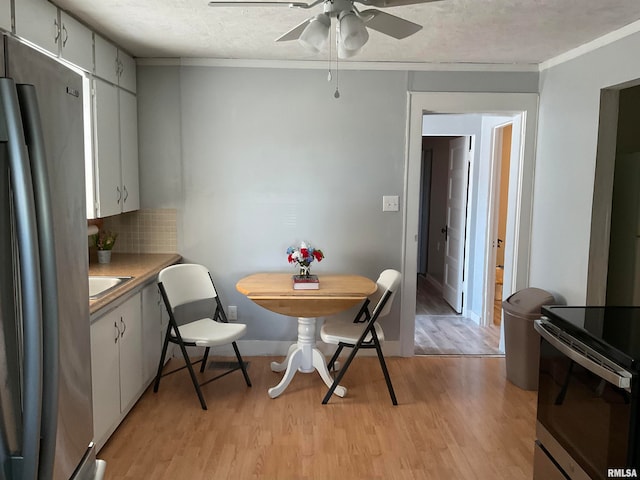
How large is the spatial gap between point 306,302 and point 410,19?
5.55ft

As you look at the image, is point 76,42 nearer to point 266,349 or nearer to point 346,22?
point 346,22

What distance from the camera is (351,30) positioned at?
6.19 ft

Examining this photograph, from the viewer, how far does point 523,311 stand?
328cm

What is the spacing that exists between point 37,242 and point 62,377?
0.35m

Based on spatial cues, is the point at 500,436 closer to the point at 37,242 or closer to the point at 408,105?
the point at 408,105

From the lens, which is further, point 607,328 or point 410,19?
point 410,19

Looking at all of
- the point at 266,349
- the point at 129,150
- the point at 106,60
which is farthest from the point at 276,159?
the point at 266,349

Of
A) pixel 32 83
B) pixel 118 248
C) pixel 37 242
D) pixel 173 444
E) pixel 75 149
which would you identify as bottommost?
pixel 173 444

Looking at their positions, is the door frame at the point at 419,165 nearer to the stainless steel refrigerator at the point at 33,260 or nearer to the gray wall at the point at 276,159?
the gray wall at the point at 276,159

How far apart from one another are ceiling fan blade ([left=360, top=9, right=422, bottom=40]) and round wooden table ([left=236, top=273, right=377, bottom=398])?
5.21ft

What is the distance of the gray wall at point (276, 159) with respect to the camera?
370 centimetres

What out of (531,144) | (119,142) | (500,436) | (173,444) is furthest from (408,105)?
(173,444)

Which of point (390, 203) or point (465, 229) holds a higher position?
point (390, 203)

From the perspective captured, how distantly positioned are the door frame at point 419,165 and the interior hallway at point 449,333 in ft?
1.43
